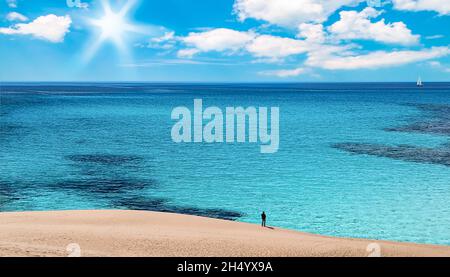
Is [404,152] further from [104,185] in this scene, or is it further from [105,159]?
[104,185]

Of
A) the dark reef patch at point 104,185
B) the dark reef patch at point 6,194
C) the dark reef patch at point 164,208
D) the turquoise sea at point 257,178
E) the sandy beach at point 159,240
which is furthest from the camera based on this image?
the dark reef patch at point 104,185

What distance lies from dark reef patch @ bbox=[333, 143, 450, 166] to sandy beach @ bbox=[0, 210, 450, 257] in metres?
31.4

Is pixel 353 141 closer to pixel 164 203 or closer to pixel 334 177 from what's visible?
pixel 334 177

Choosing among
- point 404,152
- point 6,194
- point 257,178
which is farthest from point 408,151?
point 6,194

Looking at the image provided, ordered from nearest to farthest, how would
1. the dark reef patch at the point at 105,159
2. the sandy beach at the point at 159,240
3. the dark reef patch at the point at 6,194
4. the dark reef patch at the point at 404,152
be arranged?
1. the sandy beach at the point at 159,240
2. the dark reef patch at the point at 6,194
3. the dark reef patch at the point at 105,159
4. the dark reef patch at the point at 404,152

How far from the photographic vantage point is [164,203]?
4003 cm

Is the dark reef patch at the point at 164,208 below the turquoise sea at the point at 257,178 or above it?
below

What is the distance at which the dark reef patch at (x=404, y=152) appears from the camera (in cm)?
5734

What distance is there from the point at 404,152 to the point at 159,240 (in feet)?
153

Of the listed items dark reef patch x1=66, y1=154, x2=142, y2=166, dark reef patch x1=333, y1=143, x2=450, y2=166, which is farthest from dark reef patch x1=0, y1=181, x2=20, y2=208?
dark reef patch x1=333, y1=143, x2=450, y2=166

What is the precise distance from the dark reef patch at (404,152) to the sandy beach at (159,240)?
31.4 metres

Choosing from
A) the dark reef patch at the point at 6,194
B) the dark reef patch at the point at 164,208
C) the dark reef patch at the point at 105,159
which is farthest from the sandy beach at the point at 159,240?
the dark reef patch at the point at 105,159

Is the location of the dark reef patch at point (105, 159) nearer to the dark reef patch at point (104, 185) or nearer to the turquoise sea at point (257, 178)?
the turquoise sea at point (257, 178)
